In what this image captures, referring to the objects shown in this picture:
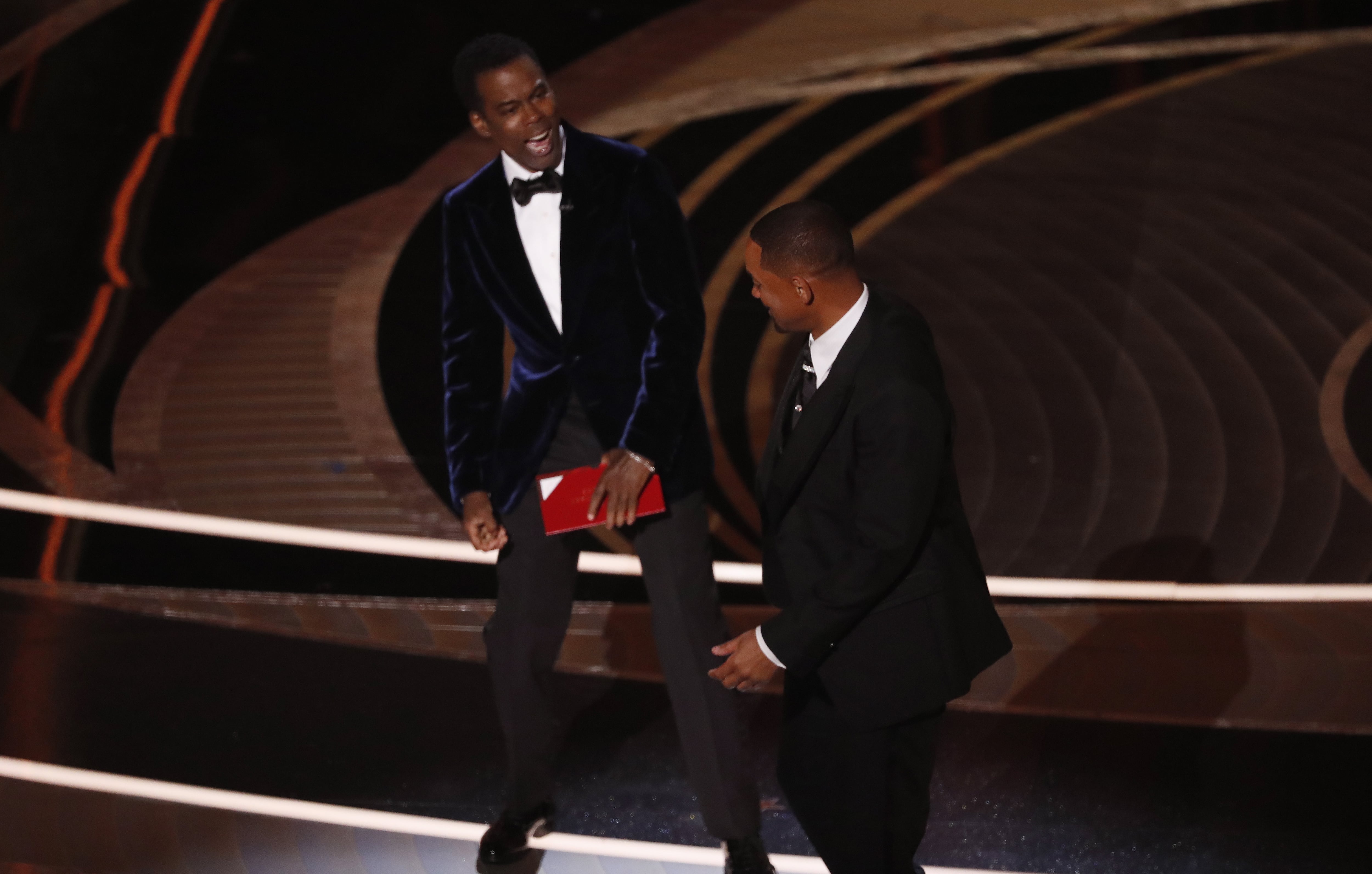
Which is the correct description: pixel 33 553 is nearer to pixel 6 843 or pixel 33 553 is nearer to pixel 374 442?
pixel 374 442

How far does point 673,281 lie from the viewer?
2252 mm

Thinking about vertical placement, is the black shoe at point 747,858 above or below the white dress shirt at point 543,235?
below

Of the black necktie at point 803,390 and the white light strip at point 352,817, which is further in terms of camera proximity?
the white light strip at point 352,817

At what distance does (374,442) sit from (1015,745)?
2462 mm

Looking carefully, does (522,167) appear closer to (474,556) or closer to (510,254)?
(510,254)

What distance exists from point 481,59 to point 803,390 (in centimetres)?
88

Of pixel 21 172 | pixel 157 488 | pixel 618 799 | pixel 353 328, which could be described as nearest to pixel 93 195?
pixel 21 172

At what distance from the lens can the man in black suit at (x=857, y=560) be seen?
65.7 inches

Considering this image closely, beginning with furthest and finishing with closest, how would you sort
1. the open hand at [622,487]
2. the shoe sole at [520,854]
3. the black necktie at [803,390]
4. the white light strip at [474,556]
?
the white light strip at [474,556] → the shoe sole at [520,854] → the open hand at [622,487] → the black necktie at [803,390]

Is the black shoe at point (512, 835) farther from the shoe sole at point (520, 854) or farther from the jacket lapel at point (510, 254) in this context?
the jacket lapel at point (510, 254)

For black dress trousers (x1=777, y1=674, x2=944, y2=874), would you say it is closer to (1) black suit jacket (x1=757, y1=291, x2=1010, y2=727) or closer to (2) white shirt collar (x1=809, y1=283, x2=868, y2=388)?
(1) black suit jacket (x1=757, y1=291, x2=1010, y2=727)

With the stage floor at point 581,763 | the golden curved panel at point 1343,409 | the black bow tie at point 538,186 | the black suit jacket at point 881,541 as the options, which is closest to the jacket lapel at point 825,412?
the black suit jacket at point 881,541

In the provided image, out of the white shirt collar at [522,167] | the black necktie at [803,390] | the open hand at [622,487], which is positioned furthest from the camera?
the white shirt collar at [522,167]

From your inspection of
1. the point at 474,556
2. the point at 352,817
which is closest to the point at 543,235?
the point at 352,817
